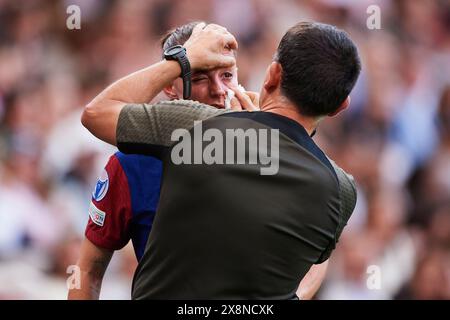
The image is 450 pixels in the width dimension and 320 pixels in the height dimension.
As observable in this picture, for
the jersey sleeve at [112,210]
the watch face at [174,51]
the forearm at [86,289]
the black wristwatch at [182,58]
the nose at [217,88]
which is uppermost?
the watch face at [174,51]

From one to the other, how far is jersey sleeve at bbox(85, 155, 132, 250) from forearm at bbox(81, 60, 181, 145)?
0.51 meters

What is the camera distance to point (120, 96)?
2826 mm

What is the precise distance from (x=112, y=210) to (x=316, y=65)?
0.95 m

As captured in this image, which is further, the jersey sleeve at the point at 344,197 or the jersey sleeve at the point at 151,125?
the jersey sleeve at the point at 344,197

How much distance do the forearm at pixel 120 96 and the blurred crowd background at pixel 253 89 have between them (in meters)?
2.98

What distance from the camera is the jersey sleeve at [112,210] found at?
3.29m

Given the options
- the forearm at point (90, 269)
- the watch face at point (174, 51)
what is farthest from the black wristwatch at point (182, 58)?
the forearm at point (90, 269)

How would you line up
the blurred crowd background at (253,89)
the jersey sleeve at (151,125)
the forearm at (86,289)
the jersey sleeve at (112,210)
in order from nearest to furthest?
the jersey sleeve at (151,125)
the jersey sleeve at (112,210)
the forearm at (86,289)
the blurred crowd background at (253,89)

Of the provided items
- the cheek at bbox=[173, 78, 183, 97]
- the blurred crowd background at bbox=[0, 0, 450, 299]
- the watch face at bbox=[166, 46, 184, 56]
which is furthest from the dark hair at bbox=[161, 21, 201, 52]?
the blurred crowd background at bbox=[0, 0, 450, 299]

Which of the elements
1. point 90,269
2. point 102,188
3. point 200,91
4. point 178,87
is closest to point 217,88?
point 200,91

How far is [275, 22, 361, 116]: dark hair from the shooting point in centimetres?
280

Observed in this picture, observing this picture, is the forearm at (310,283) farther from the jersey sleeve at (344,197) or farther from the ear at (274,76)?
the ear at (274,76)

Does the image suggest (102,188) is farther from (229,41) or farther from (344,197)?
(344,197)
